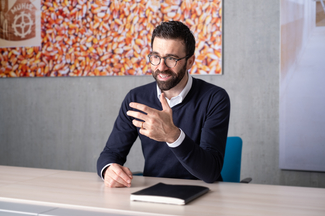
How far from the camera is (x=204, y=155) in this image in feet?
4.55

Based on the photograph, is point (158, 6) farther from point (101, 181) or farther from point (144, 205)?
point (144, 205)

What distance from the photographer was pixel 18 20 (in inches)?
142

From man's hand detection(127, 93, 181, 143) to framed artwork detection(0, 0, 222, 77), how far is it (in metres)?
1.83

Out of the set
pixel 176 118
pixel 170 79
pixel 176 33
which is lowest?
pixel 176 118

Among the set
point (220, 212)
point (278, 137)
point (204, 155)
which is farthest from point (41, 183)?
→ point (278, 137)

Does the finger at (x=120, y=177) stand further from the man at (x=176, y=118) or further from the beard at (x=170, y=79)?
the beard at (x=170, y=79)

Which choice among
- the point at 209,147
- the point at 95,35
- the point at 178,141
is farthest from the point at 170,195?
the point at 95,35

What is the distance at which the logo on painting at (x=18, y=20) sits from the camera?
3549mm

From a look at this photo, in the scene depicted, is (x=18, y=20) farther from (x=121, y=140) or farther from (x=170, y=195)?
(x=170, y=195)

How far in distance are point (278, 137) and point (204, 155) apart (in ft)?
5.51

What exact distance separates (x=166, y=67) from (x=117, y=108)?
5.62 ft

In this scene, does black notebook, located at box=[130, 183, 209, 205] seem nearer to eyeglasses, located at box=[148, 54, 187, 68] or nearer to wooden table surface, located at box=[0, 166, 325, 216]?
wooden table surface, located at box=[0, 166, 325, 216]

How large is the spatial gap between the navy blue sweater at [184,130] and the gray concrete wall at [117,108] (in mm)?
1202

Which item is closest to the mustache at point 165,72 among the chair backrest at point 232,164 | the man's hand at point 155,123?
the man's hand at point 155,123
